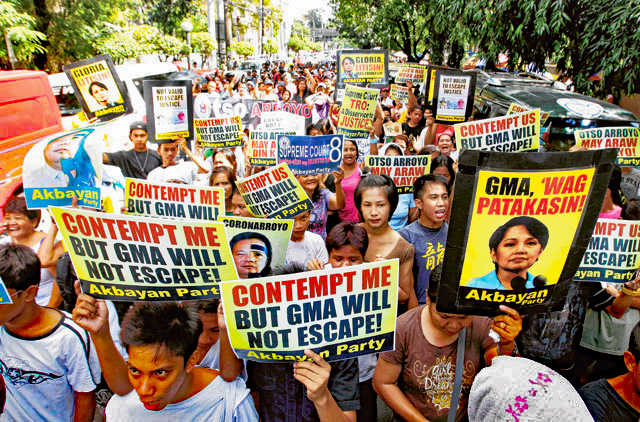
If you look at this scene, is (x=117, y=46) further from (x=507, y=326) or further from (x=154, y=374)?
(x=507, y=326)

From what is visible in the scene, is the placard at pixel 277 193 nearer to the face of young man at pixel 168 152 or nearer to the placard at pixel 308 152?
the placard at pixel 308 152

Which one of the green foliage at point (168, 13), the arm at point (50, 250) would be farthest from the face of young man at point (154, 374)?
the green foliage at point (168, 13)

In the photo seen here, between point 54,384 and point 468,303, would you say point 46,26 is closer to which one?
point 54,384

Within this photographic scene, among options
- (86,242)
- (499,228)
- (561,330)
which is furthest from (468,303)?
(86,242)

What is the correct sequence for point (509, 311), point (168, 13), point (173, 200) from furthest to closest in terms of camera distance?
point (168, 13) → point (173, 200) → point (509, 311)

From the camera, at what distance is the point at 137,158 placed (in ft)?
18.6

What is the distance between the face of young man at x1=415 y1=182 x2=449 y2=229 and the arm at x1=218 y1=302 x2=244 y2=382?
6.34 feet

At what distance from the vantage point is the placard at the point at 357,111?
6.39 metres

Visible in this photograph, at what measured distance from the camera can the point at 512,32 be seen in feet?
37.2

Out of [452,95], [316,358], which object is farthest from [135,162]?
[452,95]

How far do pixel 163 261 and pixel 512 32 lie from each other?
37.0 feet

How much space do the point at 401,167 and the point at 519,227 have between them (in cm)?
283

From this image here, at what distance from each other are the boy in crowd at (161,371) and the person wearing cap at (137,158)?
3.50m

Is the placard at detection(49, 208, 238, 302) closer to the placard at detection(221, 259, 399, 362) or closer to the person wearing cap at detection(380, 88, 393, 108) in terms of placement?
the placard at detection(221, 259, 399, 362)
